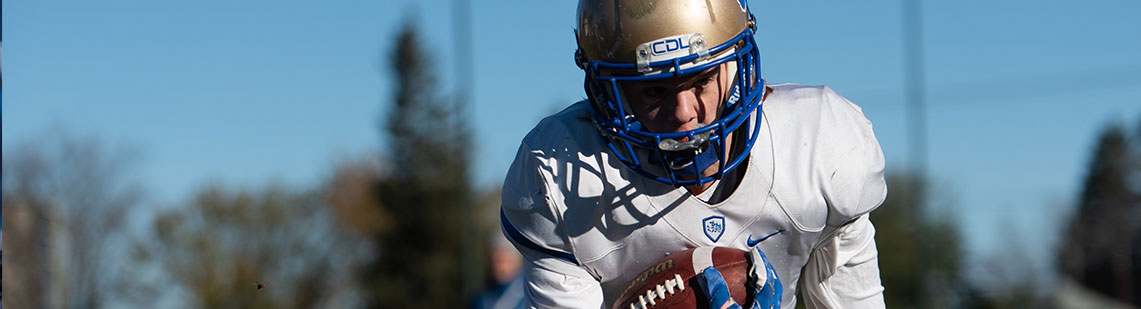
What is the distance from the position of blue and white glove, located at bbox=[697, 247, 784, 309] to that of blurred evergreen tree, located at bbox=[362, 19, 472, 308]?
24.0 meters

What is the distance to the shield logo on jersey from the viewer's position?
2.33 meters

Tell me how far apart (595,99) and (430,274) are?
25.1 m

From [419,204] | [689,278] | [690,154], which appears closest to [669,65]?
[690,154]

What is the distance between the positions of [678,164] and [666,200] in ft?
0.33

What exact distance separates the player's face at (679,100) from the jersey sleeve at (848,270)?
1.48ft

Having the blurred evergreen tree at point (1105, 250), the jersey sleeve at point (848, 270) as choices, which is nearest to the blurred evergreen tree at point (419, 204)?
the blurred evergreen tree at point (1105, 250)

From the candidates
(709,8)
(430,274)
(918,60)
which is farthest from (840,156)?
(430,274)

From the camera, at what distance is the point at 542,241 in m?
2.35

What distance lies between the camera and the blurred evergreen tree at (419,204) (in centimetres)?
2697

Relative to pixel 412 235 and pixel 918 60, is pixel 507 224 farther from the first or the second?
pixel 412 235

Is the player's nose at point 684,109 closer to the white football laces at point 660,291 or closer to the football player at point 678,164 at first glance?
the football player at point 678,164

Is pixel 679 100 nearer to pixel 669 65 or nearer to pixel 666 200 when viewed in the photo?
pixel 669 65

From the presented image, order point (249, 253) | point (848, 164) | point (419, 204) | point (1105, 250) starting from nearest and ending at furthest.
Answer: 1. point (848, 164)
2. point (1105, 250)
3. point (249, 253)
4. point (419, 204)

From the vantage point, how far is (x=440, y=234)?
27.3 meters
